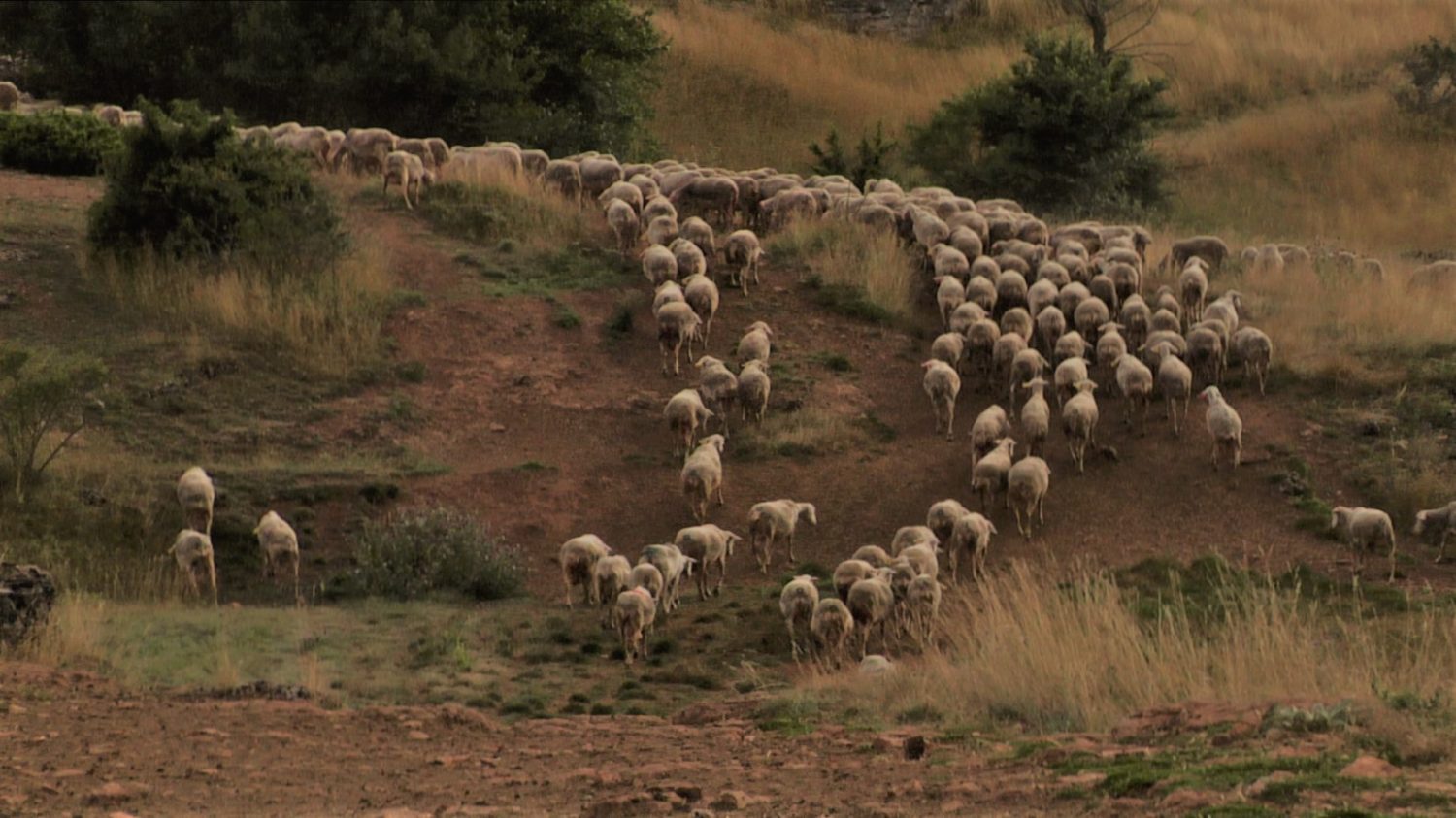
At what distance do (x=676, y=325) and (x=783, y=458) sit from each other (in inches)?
79.3

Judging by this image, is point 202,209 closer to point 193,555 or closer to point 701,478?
point 193,555

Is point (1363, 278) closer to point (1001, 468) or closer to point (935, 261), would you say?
point (935, 261)

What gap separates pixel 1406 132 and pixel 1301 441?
21.0m

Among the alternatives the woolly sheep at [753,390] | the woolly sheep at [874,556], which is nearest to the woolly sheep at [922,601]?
the woolly sheep at [874,556]

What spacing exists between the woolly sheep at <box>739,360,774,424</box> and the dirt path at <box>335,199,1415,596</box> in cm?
48

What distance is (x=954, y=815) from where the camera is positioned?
32.2ft

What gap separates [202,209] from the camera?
2370 centimetres

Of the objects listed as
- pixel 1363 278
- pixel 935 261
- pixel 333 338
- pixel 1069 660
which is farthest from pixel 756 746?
pixel 1363 278

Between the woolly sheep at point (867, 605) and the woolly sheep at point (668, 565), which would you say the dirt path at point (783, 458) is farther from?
the woolly sheep at point (867, 605)

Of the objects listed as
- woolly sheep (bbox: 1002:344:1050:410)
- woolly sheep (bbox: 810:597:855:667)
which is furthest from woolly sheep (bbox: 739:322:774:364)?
woolly sheep (bbox: 810:597:855:667)

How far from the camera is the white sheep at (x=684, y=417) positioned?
68.7 feet

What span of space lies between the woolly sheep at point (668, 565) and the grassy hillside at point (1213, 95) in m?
18.9

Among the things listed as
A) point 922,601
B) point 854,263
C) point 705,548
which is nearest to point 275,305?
point 854,263

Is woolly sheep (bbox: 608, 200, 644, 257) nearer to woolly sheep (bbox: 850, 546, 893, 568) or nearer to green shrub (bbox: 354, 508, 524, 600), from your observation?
green shrub (bbox: 354, 508, 524, 600)
